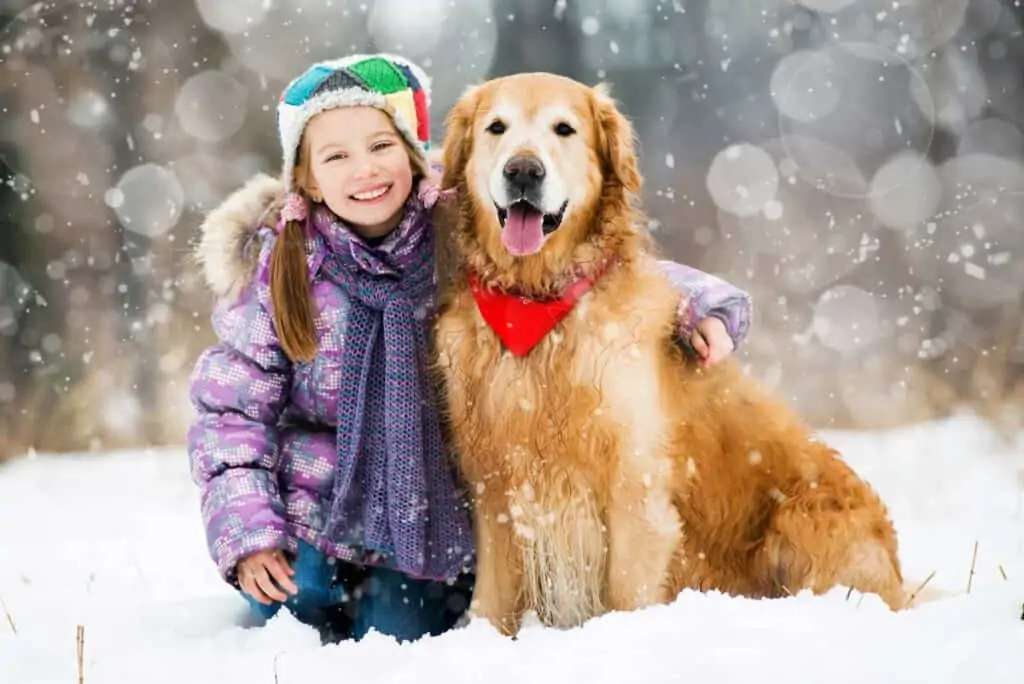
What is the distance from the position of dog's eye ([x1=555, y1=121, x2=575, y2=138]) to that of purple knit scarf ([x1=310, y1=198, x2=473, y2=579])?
0.42m

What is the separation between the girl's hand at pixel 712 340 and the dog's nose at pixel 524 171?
60 centimetres

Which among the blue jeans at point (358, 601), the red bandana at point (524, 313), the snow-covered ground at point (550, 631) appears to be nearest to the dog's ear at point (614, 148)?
the red bandana at point (524, 313)

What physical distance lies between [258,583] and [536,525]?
0.72m

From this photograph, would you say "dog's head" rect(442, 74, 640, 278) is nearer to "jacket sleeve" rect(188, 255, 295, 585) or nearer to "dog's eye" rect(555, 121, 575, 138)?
"dog's eye" rect(555, 121, 575, 138)

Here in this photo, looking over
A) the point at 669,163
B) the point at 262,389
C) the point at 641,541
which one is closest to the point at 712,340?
the point at 641,541

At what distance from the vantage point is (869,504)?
8.20 feet

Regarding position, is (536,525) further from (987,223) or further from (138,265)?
(987,223)

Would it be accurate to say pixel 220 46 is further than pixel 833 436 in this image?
Yes

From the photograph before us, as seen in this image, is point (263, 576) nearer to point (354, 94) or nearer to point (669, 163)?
point (354, 94)

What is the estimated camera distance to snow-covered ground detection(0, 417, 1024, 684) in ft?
5.26

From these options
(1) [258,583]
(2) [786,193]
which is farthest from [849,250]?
(1) [258,583]

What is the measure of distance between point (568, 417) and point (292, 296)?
2.54 feet

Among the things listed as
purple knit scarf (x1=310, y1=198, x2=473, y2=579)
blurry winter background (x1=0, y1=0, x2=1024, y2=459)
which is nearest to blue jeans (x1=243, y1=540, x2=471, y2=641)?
purple knit scarf (x1=310, y1=198, x2=473, y2=579)

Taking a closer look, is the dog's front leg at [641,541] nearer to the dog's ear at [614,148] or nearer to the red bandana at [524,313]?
the red bandana at [524,313]
